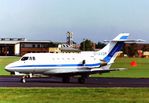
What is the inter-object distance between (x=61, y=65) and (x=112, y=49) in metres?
5.76

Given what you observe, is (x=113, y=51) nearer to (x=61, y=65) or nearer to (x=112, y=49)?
(x=112, y=49)

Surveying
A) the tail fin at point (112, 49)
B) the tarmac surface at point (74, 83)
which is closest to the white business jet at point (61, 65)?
the tail fin at point (112, 49)

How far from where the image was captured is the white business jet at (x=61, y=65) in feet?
127

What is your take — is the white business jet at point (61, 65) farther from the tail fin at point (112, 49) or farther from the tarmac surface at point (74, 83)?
the tarmac surface at point (74, 83)

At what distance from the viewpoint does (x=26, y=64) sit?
127 ft

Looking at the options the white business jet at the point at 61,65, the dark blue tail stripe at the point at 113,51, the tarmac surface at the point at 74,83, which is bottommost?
the tarmac surface at the point at 74,83

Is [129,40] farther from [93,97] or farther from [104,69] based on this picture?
[93,97]

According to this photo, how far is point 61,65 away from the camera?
3994 cm

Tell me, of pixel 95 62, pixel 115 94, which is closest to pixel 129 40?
pixel 95 62

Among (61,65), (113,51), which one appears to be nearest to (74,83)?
(61,65)

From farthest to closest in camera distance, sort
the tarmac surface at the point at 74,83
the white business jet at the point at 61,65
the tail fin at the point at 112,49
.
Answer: the tail fin at the point at 112,49 → the white business jet at the point at 61,65 → the tarmac surface at the point at 74,83

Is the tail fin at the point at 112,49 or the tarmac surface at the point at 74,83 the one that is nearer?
the tarmac surface at the point at 74,83

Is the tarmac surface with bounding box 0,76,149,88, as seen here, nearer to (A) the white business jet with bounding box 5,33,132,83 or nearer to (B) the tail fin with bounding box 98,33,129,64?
Result: (A) the white business jet with bounding box 5,33,132,83

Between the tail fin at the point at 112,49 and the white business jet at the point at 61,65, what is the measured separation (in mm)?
410
